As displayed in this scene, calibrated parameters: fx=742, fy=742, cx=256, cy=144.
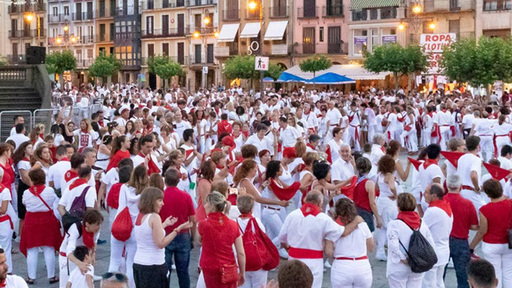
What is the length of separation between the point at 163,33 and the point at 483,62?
39440 millimetres

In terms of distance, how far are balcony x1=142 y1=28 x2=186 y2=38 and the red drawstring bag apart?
187 ft

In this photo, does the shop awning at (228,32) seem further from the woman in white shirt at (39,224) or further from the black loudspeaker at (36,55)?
the woman in white shirt at (39,224)

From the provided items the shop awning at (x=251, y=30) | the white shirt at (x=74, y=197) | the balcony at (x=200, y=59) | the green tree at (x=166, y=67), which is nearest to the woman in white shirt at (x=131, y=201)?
the white shirt at (x=74, y=197)

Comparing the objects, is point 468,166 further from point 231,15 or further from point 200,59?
point 200,59

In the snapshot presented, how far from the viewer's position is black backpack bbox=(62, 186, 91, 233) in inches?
308

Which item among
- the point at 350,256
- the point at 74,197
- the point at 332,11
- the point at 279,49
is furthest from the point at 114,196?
the point at 279,49

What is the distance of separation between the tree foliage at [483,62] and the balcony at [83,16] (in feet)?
155

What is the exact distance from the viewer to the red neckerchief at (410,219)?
23.1 feet

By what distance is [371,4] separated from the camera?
50969 mm

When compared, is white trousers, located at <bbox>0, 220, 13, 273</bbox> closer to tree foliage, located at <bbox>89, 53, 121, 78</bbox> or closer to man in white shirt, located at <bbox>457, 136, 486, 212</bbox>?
man in white shirt, located at <bbox>457, 136, 486, 212</bbox>

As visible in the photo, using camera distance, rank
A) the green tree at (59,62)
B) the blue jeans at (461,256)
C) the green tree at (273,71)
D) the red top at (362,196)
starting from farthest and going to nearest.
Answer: the green tree at (59,62)
the green tree at (273,71)
the red top at (362,196)
the blue jeans at (461,256)

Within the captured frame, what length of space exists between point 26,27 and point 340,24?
37170mm

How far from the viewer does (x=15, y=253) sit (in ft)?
36.0

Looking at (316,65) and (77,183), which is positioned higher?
(316,65)
